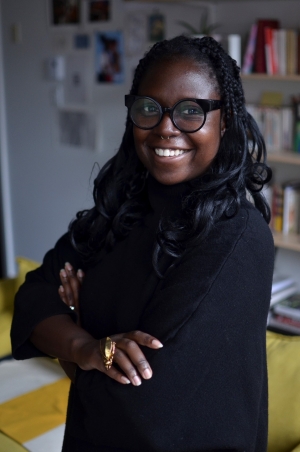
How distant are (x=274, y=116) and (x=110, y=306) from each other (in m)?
1.91

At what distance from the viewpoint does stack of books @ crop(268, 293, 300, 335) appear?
2.83 metres

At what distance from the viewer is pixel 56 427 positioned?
2051 mm

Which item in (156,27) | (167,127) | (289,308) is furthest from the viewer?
(156,27)

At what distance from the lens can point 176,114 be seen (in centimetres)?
106

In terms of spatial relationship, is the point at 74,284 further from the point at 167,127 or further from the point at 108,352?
the point at 167,127

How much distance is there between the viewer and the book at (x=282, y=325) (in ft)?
9.23

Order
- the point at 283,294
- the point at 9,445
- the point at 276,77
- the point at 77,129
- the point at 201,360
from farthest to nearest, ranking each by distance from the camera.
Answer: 1. the point at 77,129
2. the point at 283,294
3. the point at 276,77
4. the point at 9,445
5. the point at 201,360

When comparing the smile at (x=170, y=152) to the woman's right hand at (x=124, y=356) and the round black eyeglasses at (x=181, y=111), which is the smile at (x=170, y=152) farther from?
the woman's right hand at (x=124, y=356)

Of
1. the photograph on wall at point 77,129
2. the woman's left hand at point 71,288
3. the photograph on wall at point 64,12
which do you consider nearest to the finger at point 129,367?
the woman's left hand at point 71,288

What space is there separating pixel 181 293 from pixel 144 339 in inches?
4.0

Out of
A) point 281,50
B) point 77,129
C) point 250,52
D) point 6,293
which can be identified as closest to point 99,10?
point 77,129

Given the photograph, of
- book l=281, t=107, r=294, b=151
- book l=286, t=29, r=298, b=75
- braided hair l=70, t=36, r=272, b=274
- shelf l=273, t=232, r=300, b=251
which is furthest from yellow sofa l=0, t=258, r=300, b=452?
book l=286, t=29, r=298, b=75

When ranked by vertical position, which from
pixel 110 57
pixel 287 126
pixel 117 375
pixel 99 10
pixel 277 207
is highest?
pixel 99 10

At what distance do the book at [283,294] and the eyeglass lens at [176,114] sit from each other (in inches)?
77.6
